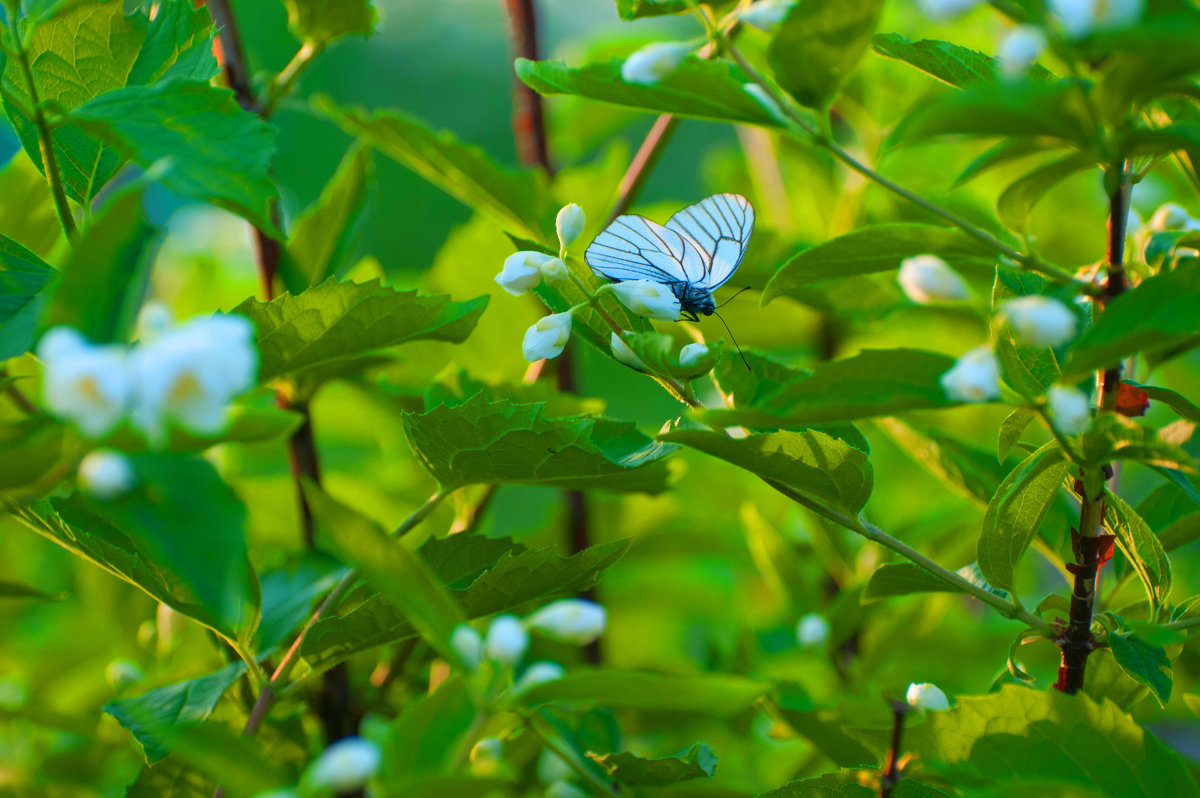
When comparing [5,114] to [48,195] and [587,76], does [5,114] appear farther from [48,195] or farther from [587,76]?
[587,76]

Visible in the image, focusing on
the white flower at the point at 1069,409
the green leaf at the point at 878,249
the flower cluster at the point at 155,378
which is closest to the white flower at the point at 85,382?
the flower cluster at the point at 155,378

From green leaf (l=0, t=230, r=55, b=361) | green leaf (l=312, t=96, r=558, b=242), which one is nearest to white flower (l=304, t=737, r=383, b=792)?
green leaf (l=0, t=230, r=55, b=361)

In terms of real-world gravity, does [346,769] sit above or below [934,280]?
below

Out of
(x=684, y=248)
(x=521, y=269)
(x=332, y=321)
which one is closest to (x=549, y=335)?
(x=521, y=269)

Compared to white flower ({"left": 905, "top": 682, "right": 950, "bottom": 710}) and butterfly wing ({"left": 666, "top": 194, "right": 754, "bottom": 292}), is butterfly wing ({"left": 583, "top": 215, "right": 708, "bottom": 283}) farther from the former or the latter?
white flower ({"left": 905, "top": 682, "right": 950, "bottom": 710})

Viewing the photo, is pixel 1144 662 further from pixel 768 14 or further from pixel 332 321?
pixel 332 321

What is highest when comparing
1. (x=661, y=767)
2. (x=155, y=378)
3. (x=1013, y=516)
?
(x=155, y=378)

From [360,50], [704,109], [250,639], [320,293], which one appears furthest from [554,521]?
[360,50]

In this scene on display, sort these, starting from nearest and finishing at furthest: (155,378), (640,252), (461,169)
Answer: (155,378) → (640,252) → (461,169)
